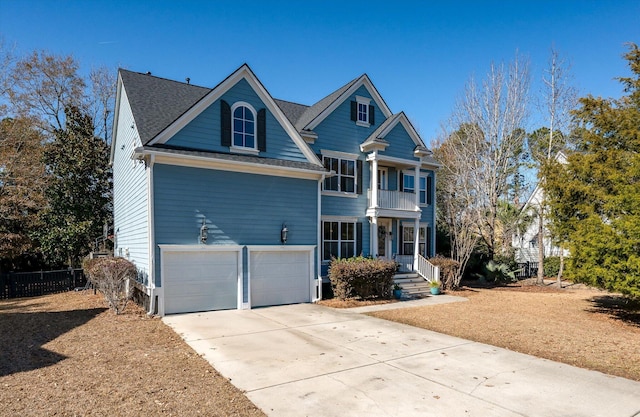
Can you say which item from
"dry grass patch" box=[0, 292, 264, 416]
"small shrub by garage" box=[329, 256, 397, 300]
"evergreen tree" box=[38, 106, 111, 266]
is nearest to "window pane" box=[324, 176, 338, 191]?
"small shrub by garage" box=[329, 256, 397, 300]

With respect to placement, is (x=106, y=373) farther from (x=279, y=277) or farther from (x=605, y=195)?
(x=605, y=195)

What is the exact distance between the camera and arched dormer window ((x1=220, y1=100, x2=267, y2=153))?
12375mm

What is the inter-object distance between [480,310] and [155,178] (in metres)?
11.1

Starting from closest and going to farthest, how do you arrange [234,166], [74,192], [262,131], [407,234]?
[234,166] < [262,131] < [407,234] < [74,192]

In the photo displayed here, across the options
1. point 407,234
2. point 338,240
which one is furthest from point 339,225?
point 407,234

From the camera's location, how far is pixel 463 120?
24.7 meters

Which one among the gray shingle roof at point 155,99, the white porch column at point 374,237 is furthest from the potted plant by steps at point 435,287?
the gray shingle roof at point 155,99

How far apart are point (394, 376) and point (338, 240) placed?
10245 mm

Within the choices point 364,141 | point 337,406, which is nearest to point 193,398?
point 337,406

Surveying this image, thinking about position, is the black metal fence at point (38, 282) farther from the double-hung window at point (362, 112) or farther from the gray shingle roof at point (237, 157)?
the double-hung window at point (362, 112)

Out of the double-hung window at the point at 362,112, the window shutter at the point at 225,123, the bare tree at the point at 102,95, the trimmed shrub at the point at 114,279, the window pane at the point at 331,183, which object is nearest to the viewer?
the trimmed shrub at the point at 114,279

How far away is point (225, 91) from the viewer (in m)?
12.4

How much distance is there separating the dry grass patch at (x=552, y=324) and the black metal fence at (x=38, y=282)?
14281 millimetres

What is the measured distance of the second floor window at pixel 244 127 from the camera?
12.7 meters
